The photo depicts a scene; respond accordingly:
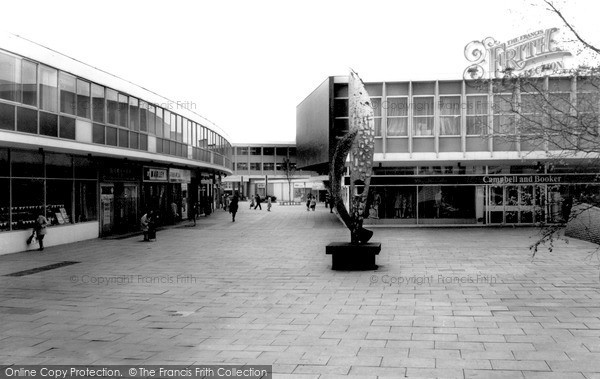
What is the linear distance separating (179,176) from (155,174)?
4218 mm

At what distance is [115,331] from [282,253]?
976 centimetres

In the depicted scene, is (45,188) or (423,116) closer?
(45,188)

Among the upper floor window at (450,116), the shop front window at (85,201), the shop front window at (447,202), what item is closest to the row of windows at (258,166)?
the shop front window at (447,202)

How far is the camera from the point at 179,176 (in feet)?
110

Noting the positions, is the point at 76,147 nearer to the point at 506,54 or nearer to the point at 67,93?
the point at 67,93

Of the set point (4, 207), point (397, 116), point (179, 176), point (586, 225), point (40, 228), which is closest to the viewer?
point (4, 207)

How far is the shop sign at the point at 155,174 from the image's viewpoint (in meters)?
28.3

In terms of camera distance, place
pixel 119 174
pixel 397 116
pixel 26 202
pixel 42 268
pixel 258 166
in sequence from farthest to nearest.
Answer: pixel 258 166, pixel 397 116, pixel 119 174, pixel 26 202, pixel 42 268

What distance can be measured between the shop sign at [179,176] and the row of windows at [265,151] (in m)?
57.3

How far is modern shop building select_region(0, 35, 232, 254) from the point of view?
16797 mm

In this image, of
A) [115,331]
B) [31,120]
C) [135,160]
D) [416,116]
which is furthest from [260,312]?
[416,116]

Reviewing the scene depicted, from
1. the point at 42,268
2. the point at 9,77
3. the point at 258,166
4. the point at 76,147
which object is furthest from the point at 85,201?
the point at 258,166

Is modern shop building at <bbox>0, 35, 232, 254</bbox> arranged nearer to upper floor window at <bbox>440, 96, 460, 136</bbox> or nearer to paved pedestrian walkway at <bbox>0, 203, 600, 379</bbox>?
paved pedestrian walkway at <bbox>0, 203, 600, 379</bbox>

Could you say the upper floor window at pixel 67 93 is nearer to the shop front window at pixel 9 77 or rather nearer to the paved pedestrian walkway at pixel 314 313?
the shop front window at pixel 9 77
